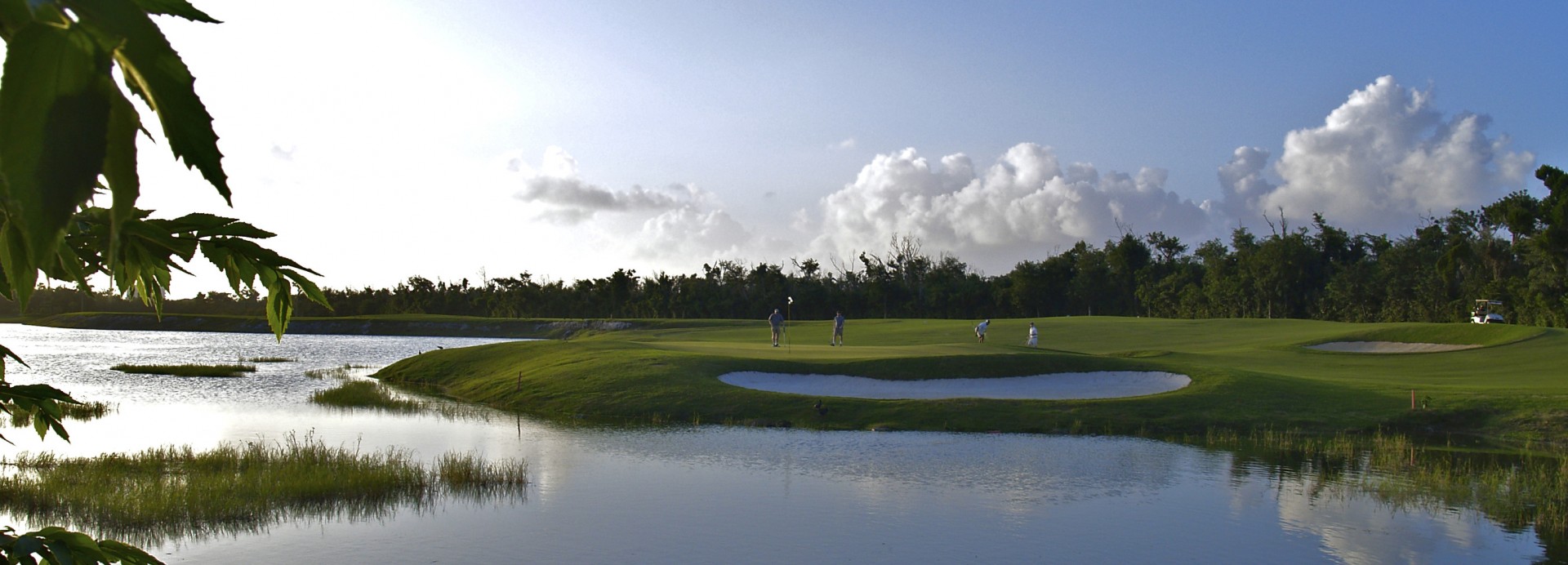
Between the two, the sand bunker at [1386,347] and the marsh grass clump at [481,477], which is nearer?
the marsh grass clump at [481,477]

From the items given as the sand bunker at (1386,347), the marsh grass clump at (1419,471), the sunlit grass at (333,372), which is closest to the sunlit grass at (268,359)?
the sunlit grass at (333,372)

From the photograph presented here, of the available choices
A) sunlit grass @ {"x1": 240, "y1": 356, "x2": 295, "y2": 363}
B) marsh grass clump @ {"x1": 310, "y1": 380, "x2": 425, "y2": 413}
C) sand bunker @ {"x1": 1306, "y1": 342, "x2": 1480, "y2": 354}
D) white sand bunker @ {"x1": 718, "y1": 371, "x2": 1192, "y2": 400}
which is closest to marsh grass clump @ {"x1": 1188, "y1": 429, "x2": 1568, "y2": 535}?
white sand bunker @ {"x1": 718, "y1": 371, "x2": 1192, "y2": 400}

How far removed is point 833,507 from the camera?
1440 cm

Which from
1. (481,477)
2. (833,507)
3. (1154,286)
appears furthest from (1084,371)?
(1154,286)

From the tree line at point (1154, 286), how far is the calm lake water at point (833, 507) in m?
48.7

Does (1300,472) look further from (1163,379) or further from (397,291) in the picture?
(397,291)

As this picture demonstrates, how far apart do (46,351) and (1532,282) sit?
83.3m

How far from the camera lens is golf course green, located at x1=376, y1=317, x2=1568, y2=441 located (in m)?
23.2

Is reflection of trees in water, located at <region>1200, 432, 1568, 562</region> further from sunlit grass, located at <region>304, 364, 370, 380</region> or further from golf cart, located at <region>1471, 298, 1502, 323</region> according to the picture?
golf cart, located at <region>1471, 298, 1502, 323</region>

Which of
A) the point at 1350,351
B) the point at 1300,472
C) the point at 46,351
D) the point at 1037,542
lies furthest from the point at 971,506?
the point at 46,351

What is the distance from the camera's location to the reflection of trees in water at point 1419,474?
48.4ft

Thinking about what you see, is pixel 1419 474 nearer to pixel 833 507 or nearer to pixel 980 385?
pixel 833 507

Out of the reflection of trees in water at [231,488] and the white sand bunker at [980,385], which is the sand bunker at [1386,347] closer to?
the white sand bunker at [980,385]

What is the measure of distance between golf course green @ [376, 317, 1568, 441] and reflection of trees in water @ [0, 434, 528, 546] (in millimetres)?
8331
